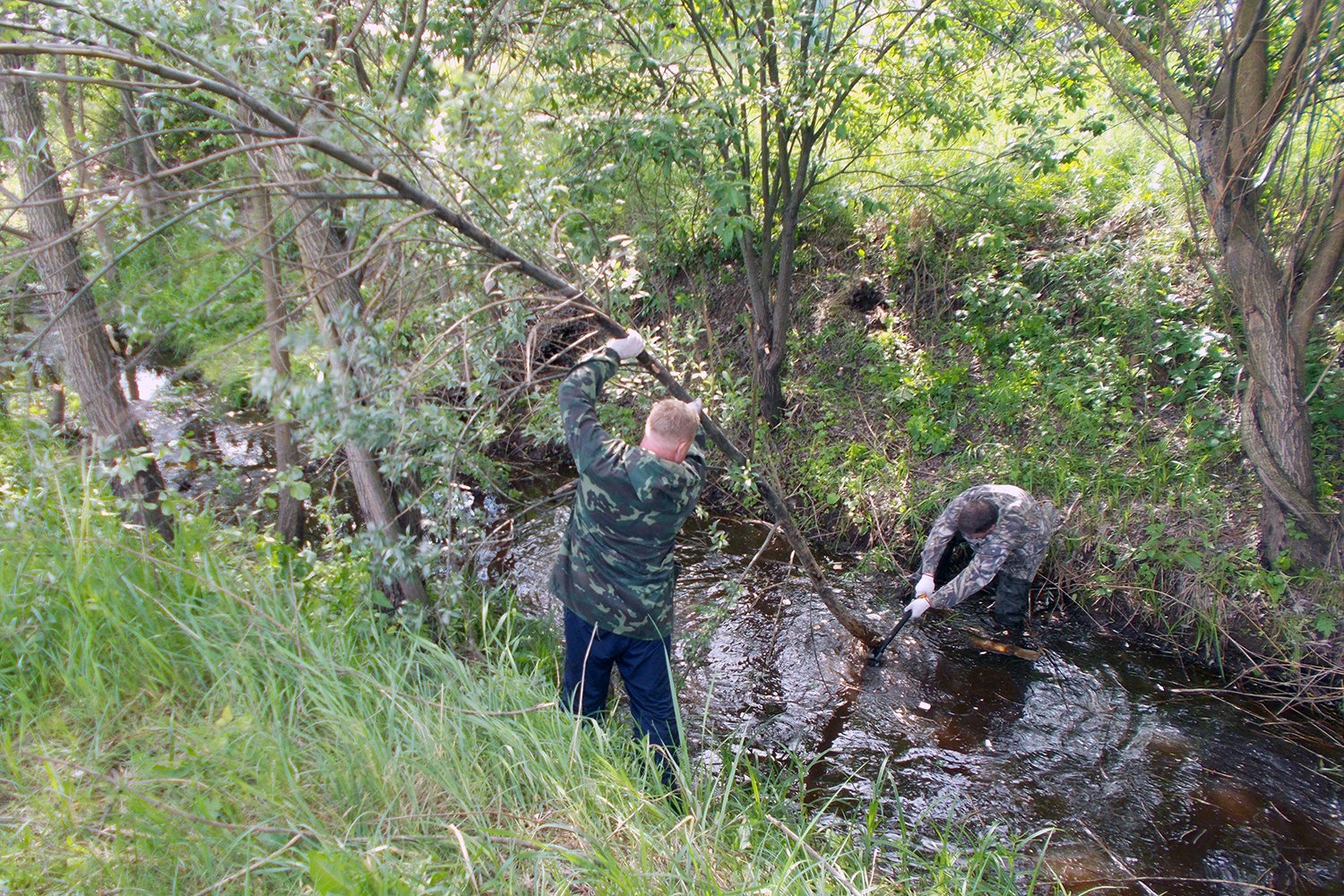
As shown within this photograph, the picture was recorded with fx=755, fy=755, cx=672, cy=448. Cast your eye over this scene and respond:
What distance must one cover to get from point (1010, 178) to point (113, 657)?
632 cm

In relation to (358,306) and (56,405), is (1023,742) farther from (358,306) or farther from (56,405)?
(56,405)

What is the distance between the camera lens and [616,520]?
2912 mm

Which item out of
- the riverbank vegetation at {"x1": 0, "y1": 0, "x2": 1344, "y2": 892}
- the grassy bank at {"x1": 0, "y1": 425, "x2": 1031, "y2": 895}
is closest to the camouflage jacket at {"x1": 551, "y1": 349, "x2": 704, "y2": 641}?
the riverbank vegetation at {"x1": 0, "y1": 0, "x2": 1344, "y2": 892}

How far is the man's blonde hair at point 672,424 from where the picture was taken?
2.80 m

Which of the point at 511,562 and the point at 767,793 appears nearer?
the point at 767,793

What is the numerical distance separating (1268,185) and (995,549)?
2547 mm

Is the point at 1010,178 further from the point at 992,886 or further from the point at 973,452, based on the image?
the point at 992,886

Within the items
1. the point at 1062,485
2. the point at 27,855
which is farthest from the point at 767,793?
the point at 1062,485

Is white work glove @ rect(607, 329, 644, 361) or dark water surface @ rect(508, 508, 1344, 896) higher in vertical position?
white work glove @ rect(607, 329, 644, 361)

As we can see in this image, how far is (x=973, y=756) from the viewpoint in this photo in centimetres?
386

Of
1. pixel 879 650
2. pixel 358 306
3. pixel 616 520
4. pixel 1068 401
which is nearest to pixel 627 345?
pixel 616 520

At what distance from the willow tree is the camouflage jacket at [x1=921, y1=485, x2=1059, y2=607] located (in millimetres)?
1314

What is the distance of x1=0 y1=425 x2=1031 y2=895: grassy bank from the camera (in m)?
2.02

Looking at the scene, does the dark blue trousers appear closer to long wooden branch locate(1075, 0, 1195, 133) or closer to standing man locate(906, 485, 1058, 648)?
standing man locate(906, 485, 1058, 648)
